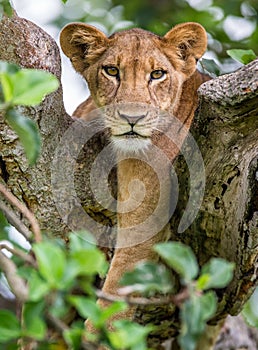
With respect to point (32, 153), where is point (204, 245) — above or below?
below

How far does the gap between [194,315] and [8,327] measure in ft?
1.41

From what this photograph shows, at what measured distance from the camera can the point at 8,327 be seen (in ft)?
5.68

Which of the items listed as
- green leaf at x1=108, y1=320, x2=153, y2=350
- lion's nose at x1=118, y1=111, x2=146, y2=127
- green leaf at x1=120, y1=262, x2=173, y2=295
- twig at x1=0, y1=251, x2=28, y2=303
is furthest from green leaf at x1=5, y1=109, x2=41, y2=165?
lion's nose at x1=118, y1=111, x2=146, y2=127

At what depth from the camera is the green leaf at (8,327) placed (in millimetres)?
1707

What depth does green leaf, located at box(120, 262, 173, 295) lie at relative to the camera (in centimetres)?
175

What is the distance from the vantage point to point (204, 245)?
3523mm

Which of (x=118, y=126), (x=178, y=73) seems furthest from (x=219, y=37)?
(x=118, y=126)

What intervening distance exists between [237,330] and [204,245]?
5.77 feet

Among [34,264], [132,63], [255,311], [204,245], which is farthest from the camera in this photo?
[255,311]

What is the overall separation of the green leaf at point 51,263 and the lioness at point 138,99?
1.95 metres

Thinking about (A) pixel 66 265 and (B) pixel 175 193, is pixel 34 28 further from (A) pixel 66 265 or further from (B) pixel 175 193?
(A) pixel 66 265

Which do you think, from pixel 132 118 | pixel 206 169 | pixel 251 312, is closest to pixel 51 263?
pixel 206 169

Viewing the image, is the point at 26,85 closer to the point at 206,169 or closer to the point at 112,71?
the point at 206,169

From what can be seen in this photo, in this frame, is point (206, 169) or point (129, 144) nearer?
point (206, 169)
